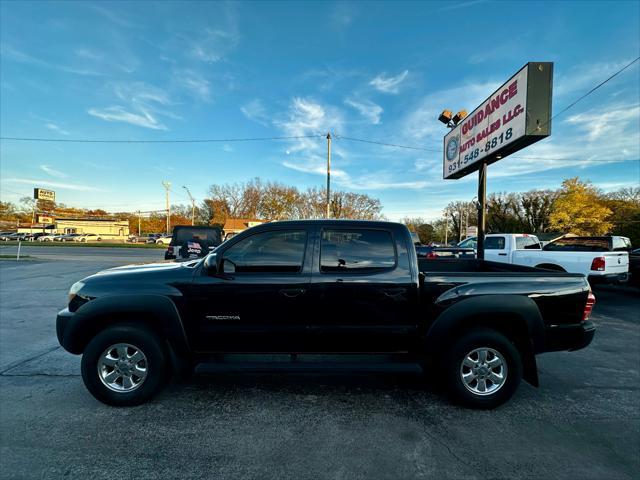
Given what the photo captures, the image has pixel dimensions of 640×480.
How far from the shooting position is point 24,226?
226ft

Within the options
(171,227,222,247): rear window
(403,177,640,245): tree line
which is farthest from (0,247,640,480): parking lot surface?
(403,177,640,245): tree line

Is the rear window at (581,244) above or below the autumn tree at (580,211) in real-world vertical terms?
below

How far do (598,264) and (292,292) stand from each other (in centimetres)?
850

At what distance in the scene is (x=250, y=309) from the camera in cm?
296

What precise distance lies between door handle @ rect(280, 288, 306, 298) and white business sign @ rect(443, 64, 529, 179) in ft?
25.1

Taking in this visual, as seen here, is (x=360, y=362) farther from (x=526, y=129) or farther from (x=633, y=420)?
(x=526, y=129)

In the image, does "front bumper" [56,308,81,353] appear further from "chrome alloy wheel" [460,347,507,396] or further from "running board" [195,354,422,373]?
"chrome alloy wheel" [460,347,507,396]

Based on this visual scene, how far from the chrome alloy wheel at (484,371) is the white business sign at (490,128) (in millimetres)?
6789

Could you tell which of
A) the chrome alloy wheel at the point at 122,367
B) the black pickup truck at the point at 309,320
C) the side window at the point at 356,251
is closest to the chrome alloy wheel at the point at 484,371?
the black pickup truck at the point at 309,320

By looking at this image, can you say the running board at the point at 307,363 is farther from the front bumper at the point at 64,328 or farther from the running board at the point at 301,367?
the front bumper at the point at 64,328

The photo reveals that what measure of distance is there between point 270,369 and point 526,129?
8.29 m

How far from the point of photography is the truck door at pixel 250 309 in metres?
2.96

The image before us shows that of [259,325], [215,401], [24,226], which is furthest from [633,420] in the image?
[24,226]

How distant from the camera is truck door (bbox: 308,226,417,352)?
2.98 m
